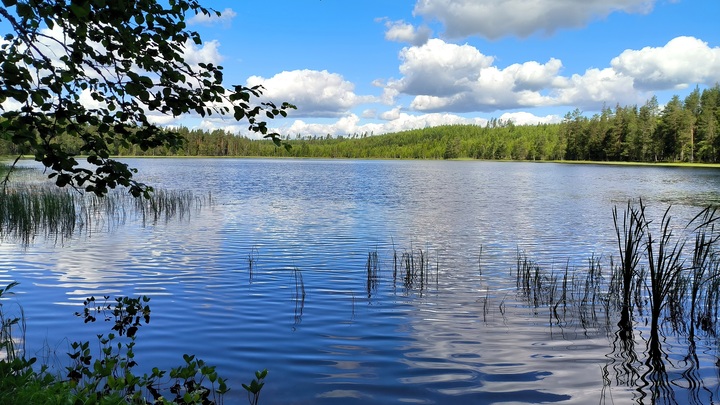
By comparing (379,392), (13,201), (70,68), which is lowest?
(379,392)

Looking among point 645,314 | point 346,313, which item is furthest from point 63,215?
point 645,314

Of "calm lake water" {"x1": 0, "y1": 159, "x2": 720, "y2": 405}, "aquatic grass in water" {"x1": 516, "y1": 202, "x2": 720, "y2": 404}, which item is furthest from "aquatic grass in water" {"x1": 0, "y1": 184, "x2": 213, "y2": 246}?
"aquatic grass in water" {"x1": 516, "y1": 202, "x2": 720, "y2": 404}

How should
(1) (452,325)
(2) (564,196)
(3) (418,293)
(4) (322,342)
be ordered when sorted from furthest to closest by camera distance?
(2) (564,196) → (3) (418,293) → (1) (452,325) → (4) (322,342)

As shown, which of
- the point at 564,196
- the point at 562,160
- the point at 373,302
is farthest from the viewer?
the point at 562,160

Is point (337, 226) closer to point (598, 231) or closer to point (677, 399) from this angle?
point (598, 231)

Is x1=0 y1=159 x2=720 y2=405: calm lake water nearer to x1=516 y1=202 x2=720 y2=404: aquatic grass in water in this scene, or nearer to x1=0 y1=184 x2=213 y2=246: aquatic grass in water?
x1=516 y1=202 x2=720 y2=404: aquatic grass in water

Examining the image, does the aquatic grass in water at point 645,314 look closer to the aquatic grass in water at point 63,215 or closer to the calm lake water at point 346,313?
the calm lake water at point 346,313

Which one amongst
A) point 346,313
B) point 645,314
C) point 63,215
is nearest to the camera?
point 346,313

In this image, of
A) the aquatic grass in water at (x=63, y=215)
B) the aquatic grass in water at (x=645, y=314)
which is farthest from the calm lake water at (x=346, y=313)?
the aquatic grass in water at (x=63, y=215)

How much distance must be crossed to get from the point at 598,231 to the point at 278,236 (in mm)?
15286

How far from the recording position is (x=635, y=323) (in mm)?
11031

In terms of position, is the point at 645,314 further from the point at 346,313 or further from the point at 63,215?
the point at 63,215

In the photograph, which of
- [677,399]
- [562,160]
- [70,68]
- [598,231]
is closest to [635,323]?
[677,399]

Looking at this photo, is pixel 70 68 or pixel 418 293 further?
pixel 418 293
